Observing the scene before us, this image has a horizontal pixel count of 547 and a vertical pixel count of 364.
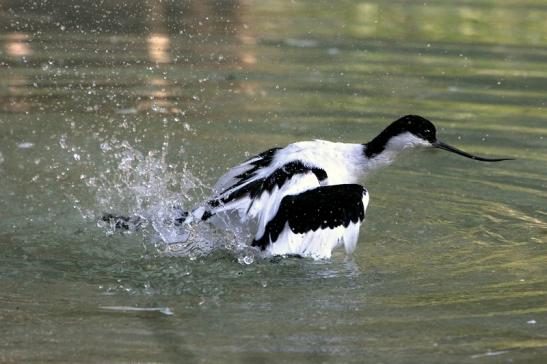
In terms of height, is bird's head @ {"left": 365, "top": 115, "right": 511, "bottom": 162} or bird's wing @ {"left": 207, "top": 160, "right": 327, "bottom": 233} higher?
bird's head @ {"left": 365, "top": 115, "right": 511, "bottom": 162}

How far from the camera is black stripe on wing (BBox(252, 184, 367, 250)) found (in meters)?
7.20

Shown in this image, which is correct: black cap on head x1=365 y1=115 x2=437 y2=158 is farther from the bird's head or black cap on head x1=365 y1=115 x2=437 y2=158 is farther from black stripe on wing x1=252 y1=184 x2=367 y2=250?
black stripe on wing x1=252 y1=184 x2=367 y2=250

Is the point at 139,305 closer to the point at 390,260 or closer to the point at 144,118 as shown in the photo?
the point at 390,260

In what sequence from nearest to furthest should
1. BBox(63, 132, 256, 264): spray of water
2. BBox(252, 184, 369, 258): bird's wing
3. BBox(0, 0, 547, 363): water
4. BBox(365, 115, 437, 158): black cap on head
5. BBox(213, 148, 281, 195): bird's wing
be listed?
BBox(0, 0, 547, 363): water → BBox(252, 184, 369, 258): bird's wing → BBox(63, 132, 256, 264): spray of water → BBox(213, 148, 281, 195): bird's wing → BBox(365, 115, 437, 158): black cap on head

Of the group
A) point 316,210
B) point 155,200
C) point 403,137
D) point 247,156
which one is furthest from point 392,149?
point 247,156

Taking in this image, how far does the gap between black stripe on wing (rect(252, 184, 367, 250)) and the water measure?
8.9 inches

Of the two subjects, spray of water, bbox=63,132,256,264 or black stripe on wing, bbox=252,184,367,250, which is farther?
spray of water, bbox=63,132,256,264

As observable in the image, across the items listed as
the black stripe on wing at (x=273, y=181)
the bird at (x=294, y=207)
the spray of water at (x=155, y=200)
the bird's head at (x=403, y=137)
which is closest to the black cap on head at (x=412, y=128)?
the bird's head at (x=403, y=137)

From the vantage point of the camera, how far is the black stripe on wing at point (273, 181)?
728 centimetres

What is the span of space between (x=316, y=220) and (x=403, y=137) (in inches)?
41.8

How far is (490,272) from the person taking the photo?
23.0 ft

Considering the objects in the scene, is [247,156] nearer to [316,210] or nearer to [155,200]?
[155,200]

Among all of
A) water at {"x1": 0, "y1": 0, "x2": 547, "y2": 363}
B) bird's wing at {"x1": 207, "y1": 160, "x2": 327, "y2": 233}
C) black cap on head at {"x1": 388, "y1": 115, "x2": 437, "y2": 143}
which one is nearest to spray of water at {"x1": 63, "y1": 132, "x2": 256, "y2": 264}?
water at {"x1": 0, "y1": 0, "x2": 547, "y2": 363}

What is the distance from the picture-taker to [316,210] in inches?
285
